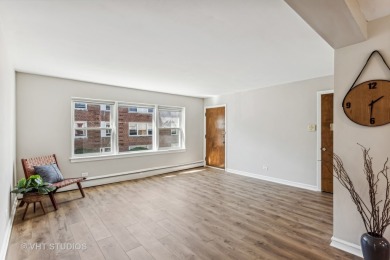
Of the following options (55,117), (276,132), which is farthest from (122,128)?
(276,132)

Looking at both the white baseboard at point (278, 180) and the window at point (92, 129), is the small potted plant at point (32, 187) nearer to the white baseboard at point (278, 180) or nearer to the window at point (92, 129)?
the window at point (92, 129)

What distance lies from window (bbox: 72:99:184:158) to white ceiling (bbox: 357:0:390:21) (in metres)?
4.41

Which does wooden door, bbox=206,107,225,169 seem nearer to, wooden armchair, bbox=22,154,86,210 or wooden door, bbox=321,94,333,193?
wooden door, bbox=321,94,333,193

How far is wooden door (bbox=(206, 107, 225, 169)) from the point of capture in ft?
19.2

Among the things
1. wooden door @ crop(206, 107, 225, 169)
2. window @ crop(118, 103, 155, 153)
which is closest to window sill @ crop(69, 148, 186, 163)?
window @ crop(118, 103, 155, 153)

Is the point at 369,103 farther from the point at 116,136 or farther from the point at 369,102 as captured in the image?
the point at 116,136

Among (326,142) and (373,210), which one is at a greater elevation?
(326,142)

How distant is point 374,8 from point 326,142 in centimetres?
269

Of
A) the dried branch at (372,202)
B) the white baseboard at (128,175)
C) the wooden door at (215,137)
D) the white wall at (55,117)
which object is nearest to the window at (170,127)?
the white baseboard at (128,175)

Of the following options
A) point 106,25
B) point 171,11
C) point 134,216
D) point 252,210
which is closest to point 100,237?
point 134,216

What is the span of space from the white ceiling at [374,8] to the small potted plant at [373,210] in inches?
47.7

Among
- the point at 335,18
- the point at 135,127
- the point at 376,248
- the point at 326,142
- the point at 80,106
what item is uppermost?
the point at 335,18

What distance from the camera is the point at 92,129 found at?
169 inches

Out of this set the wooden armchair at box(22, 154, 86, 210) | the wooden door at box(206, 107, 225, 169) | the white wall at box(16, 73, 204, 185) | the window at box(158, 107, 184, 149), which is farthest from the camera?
the wooden door at box(206, 107, 225, 169)
